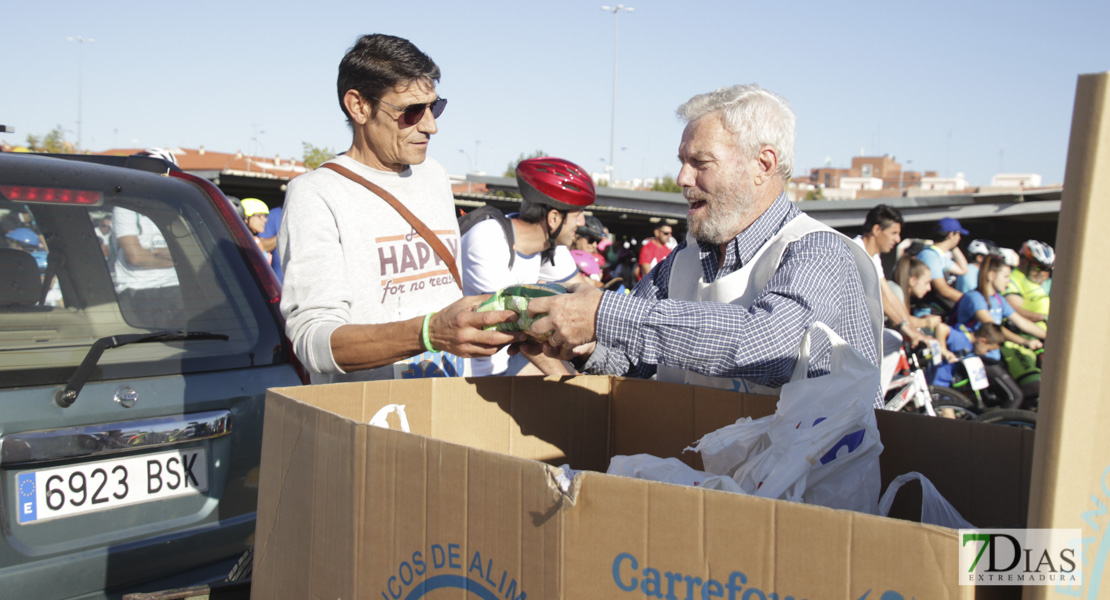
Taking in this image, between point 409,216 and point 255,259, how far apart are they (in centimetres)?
74

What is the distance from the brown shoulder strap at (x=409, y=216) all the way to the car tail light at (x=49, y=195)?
82 cm

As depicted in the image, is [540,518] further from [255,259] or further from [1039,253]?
[1039,253]

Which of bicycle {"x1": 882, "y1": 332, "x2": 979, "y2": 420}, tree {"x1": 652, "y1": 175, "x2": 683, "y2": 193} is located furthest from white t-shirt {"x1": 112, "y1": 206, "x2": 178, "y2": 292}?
tree {"x1": 652, "y1": 175, "x2": 683, "y2": 193}

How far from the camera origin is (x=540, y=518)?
1.22m

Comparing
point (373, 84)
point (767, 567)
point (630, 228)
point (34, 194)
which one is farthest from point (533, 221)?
point (630, 228)

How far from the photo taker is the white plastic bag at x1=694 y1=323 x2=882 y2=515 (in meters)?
1.51

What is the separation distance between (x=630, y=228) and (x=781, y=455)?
26221mm

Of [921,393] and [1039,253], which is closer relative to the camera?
[921,393]

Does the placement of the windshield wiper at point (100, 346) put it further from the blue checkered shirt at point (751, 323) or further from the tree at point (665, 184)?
the tree at point (665, 184)

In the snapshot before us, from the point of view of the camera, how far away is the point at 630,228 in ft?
90.4

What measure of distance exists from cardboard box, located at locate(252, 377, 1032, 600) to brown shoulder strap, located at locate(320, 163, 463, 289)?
0.54 metres

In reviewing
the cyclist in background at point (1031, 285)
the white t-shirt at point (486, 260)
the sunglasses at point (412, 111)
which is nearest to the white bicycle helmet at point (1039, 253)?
the cyclist in background at point (1031, 285)

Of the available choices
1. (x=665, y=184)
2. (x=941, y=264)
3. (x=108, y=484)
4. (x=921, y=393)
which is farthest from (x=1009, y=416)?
(x=665, y=184)

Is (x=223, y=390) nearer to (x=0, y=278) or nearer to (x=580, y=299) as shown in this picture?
(x=0, y=278)
